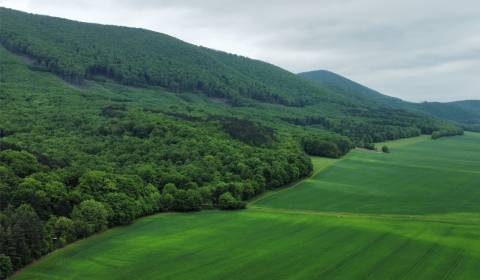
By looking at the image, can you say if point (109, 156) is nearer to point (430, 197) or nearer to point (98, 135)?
point (98, 135)

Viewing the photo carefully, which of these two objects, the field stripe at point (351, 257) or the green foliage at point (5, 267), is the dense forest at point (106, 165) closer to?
the green foliage at point (5, 267)

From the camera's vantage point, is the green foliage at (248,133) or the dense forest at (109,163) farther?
the green foliage at (248,133)

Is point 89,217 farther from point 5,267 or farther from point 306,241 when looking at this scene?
point 306,241

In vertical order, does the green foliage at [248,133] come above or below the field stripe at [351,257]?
above

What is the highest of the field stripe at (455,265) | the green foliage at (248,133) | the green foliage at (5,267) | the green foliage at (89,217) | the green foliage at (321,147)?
the green foliage at (248,133)

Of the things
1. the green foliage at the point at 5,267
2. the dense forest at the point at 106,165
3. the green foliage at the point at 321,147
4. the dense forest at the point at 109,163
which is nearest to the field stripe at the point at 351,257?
the dense forest at the point at 106,165

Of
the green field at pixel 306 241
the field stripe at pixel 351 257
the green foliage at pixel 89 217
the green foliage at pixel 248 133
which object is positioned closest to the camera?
the field stripe at pixel 351 257

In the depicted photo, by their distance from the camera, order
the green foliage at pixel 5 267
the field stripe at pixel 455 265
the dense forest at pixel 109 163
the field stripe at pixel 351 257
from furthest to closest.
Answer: the dense forest at pixel 109 163 → the field stripe at pixel 351 257 → the green foliage at pixel 5 267 → the field stripe at pixel 455 265

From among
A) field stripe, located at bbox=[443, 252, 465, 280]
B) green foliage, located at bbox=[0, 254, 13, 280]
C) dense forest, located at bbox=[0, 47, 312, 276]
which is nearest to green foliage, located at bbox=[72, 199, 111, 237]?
dense forest, located at bbox=[0, 47, 312, 276]
